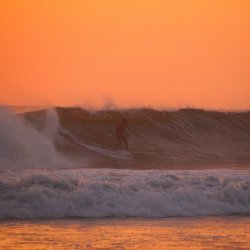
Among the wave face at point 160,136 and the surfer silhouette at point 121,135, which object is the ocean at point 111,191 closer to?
the wave face at point 160,136

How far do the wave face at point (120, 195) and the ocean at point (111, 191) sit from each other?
18mm

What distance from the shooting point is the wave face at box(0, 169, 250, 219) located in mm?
13000

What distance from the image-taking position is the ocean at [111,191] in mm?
10812

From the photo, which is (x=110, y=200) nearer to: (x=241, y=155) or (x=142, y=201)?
(x=142, y=201)

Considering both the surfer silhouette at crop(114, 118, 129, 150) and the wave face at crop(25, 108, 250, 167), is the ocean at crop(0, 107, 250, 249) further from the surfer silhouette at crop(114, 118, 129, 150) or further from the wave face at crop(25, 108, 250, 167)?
the surfer silhouette at crop(114, 118, 129, 150)

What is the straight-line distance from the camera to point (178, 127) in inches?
1078

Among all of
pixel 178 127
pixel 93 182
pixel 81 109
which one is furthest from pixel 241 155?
pixel 93 182

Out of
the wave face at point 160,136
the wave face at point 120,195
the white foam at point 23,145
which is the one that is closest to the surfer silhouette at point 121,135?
the wave face at point 160,136

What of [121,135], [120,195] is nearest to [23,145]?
[121,135]

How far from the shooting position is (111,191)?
45.4 feet

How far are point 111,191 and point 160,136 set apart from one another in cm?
1202

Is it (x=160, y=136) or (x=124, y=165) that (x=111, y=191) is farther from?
(x=160, y=136)

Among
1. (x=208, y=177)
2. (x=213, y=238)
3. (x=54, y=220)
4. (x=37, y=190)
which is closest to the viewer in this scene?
(x=213, y=238)

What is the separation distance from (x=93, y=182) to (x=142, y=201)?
1.04 metres
